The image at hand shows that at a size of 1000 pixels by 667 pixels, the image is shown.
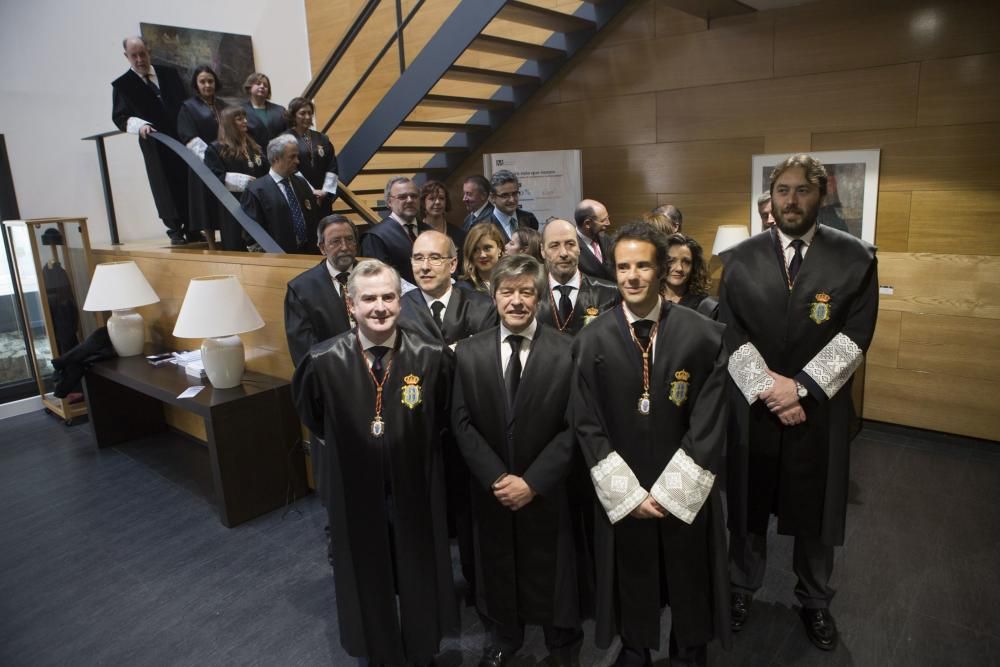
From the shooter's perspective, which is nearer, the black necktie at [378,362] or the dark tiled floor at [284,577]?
the black necktie at [378,362]

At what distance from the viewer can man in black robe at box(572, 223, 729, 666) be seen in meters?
2.04

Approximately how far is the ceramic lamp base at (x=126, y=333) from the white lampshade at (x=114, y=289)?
267 mm

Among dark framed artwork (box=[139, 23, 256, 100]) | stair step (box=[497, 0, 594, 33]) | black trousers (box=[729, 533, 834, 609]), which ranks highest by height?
dark framed artwork (box=[139, 23, 256, 100])

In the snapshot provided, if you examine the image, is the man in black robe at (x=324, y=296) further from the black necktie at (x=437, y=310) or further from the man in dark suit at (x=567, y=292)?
the man in dark suit at (x=567, y=292)

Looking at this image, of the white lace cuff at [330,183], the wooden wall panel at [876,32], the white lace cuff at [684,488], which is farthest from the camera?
the white lace cuff at [330,183]

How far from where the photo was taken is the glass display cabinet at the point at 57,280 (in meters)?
5.43

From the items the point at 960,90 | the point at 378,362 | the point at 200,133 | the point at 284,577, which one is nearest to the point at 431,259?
the point at 378,362

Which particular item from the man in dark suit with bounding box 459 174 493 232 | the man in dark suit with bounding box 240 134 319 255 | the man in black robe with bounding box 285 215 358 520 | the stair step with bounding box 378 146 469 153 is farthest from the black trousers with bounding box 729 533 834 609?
the stair step with bounding box 378 146 469 153

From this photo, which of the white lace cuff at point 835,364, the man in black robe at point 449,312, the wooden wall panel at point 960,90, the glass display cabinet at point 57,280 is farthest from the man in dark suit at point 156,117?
the wooden wall panel at point 960,90

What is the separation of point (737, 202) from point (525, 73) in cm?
227

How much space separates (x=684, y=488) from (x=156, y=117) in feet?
18.2

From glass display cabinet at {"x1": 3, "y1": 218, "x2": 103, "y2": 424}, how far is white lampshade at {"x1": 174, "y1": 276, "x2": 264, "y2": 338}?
2.46 metres

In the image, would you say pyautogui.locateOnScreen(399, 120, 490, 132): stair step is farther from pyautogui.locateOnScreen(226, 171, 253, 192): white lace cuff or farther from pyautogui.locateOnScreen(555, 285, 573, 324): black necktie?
pyautogui.locateOnScreen(555, 285, 573, 324): black necktie

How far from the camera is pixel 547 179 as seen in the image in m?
5.87
